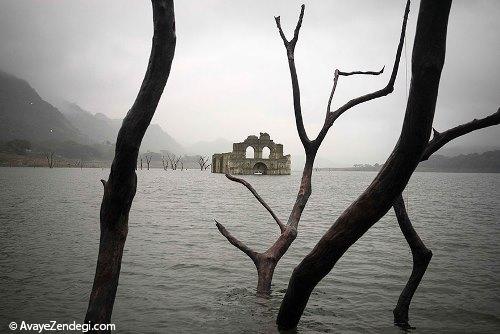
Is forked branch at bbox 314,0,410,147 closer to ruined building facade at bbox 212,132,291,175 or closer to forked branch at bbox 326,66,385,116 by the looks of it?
forked branch at bbox 326,66,385,116

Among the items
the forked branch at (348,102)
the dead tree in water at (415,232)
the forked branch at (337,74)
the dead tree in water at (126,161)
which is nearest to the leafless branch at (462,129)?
the dead tree in water at (415,232)

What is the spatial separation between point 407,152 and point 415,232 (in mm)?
2460

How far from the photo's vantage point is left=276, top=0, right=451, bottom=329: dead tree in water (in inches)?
80.4

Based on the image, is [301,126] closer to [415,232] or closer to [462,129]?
[462,129]

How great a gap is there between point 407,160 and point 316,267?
117 cm

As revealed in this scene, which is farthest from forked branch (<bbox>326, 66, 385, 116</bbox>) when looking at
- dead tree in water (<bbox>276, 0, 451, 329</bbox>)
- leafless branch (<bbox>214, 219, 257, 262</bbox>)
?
leafless branch (<bbox>214, 219, 257, 262</bbox>)

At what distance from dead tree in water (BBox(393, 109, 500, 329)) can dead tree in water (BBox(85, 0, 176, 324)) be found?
2.20 m

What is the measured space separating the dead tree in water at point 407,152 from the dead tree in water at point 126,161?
1588mm

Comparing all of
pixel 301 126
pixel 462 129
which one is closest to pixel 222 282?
pixel 301 126

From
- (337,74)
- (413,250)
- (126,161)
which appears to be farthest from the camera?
(337,74)

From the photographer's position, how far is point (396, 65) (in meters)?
3.38

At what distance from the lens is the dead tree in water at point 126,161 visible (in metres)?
2.43

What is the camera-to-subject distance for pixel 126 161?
8.45 ft

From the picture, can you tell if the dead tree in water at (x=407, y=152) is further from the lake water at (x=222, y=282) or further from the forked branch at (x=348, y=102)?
the lake water at (x=222, y=282)
